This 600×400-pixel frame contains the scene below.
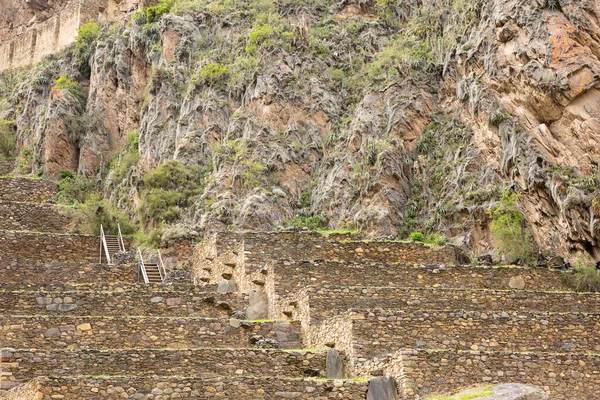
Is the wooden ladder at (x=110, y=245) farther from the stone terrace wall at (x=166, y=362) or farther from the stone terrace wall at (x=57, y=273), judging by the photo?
the stone terrace wall at (x=166, y=362)

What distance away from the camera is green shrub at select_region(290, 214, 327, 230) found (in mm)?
35678

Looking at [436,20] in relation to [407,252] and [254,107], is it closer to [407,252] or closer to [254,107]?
[254,107]

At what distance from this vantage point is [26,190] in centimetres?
4044

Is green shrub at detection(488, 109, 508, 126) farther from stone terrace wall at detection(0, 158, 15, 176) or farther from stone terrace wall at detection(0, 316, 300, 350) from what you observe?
stone terrace wall at detection(0, 158, 15, 176)

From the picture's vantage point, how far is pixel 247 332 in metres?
24.5

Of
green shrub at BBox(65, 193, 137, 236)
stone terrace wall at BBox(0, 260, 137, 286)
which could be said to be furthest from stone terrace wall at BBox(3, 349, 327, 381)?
green shrub at BBox(65, 193, 137, 236)

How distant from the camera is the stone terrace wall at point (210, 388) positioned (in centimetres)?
1984

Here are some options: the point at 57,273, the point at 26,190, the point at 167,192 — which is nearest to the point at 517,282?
the point at 57,273

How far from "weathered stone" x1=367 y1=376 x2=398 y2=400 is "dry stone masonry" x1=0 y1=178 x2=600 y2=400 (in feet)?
0.09

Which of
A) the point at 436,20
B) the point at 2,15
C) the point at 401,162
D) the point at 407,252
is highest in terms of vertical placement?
the point at 2,15

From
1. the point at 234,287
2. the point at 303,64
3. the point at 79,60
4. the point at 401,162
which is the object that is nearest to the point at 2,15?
the point at 79,60

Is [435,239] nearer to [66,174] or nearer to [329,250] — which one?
[329,250]

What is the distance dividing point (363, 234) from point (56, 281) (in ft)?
33.6

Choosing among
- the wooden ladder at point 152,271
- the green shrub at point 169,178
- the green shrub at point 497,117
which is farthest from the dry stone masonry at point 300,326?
the green shrub at point 169,178
